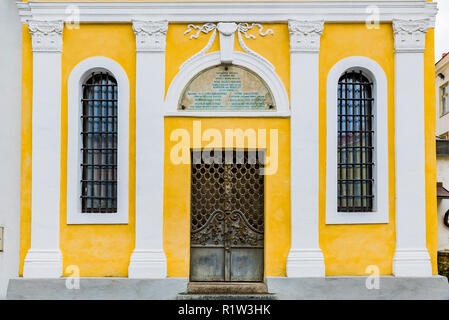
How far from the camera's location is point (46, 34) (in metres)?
8.90

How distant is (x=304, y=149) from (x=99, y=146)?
4007 mm

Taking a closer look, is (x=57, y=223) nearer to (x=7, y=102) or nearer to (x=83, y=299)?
(x=83, y=299)

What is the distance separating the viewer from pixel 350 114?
9.17 m

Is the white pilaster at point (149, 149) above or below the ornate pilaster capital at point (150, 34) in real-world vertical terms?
below

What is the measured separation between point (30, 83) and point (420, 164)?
7707mm

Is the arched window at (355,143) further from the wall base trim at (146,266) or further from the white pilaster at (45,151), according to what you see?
the white pilaster at (45,151)

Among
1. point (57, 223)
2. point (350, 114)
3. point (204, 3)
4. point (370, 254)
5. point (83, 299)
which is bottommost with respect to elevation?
point (83, 299)

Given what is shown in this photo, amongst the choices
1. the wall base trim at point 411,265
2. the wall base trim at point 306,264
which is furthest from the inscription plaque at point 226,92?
the wall base trim at point 411,265

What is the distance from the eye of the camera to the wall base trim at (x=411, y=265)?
8.73 meters

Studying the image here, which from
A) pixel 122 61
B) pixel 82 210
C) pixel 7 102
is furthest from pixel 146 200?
pixel 7 102

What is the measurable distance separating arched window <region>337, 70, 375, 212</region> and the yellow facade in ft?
1.28

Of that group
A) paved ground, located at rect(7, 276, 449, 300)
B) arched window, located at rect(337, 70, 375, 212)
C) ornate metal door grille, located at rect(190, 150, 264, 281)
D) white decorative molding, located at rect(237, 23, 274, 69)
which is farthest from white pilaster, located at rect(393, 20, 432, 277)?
ornate metal door grille, located at rect(190, 150, 264, 281)

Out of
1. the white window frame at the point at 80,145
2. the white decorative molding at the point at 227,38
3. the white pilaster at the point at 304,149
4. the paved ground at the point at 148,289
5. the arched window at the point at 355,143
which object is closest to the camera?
the paved ground at the point at 148,289

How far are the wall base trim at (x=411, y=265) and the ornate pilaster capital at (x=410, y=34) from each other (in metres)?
3.94
